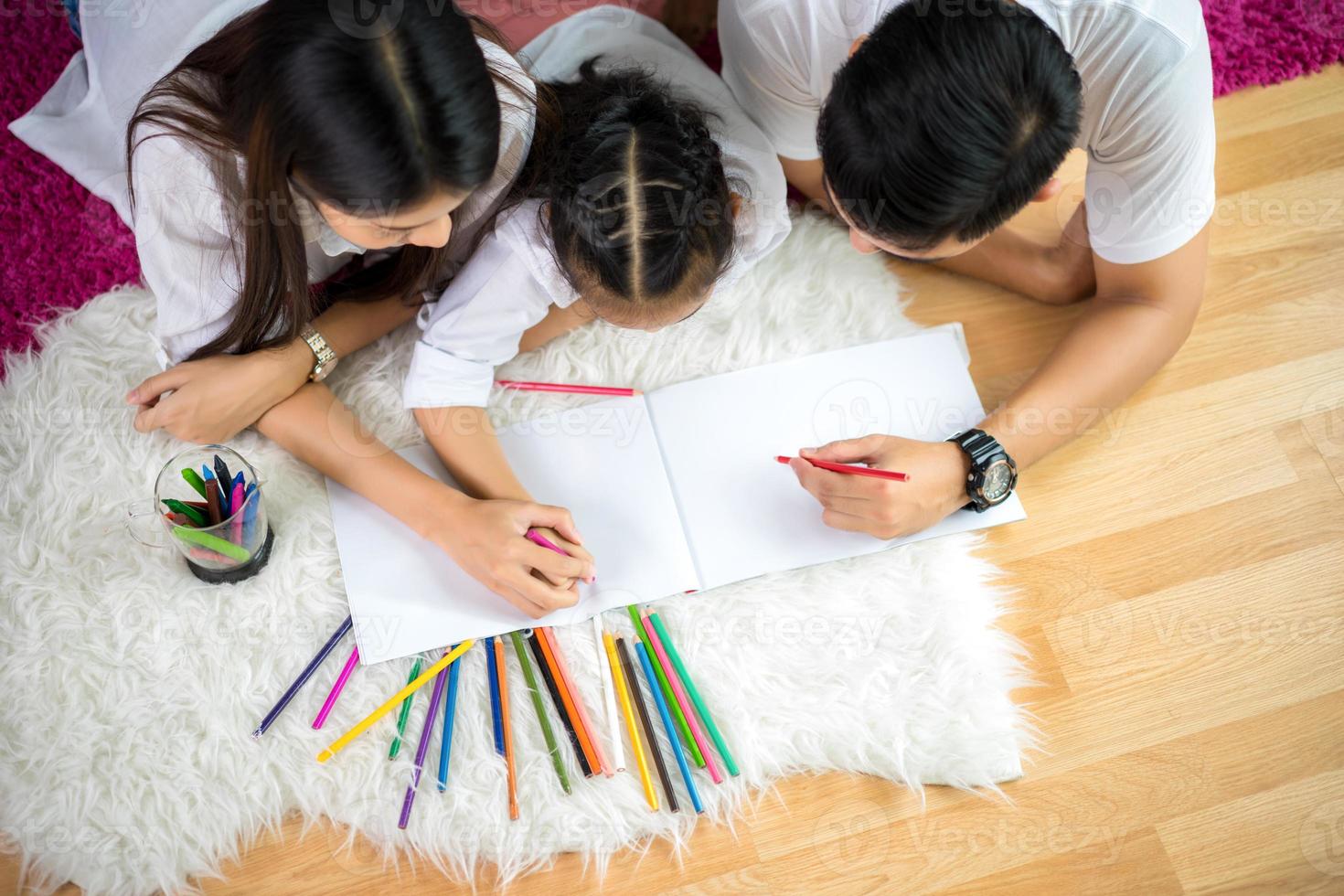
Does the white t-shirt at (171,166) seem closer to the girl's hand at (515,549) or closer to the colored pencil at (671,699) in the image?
the girl's hand at (515,549)

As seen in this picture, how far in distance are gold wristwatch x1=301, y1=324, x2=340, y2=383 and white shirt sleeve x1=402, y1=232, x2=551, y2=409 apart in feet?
0.27

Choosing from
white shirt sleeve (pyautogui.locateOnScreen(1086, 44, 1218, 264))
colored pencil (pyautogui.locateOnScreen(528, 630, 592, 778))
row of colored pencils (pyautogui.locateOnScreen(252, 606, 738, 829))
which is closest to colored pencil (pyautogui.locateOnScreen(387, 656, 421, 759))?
row of colored pencils (pyautogui.locateOnScreen(252, 606, 738, 829))

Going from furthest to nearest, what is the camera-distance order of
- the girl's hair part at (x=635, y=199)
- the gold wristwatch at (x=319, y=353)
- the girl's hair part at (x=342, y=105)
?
the gold wristwatch at (x=319, y=353)
the girl's hair part at (x=635, y=199)
the girl's hair part at (x=342, y=105)

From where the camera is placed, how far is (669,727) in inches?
37.4

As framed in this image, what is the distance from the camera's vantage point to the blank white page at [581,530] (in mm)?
978

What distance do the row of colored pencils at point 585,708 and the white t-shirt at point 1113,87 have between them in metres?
0.51

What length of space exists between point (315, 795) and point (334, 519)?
252 mm

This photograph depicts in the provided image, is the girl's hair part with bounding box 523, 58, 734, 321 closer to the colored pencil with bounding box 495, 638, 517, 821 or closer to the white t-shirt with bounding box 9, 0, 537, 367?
the white t-shirt with bounding box 9, 0, 537, 367

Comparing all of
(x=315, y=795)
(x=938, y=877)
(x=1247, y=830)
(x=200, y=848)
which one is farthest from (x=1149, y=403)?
(x=200, y=848)

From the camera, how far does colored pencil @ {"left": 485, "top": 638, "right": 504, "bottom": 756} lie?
3.09 ft

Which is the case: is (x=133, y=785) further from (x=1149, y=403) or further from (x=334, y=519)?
(x=1149, y=403)

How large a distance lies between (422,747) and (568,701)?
134mm

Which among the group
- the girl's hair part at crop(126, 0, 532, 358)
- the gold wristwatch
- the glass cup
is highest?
the girl's hair part at crop(126, 0, 532, 358)

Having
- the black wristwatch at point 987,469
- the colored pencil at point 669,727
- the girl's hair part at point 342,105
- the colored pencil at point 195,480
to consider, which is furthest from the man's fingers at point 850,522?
the colored pencil at point 195,480
